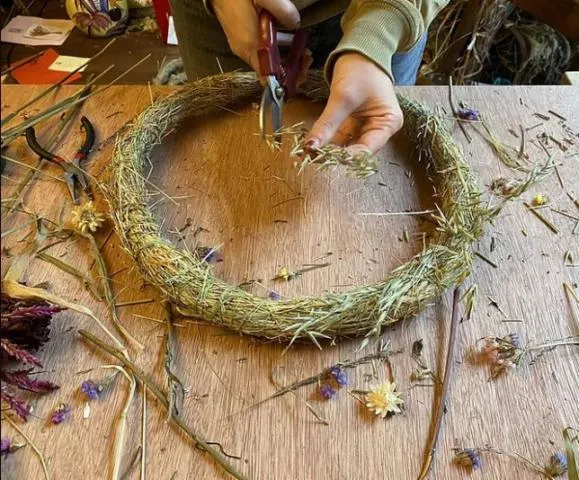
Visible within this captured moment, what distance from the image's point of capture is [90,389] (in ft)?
2.10

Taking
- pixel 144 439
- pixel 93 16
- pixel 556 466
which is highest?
pixel 93 16

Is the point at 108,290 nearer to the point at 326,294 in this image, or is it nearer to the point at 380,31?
the point at 326,294

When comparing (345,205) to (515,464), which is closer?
(515,464)

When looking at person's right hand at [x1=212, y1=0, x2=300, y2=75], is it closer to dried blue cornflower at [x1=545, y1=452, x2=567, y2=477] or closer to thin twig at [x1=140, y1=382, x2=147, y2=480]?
thin twig at [x1=140, y1=382, x2=147, y2=480]

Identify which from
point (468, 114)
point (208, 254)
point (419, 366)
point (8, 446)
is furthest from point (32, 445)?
point (468, 114)

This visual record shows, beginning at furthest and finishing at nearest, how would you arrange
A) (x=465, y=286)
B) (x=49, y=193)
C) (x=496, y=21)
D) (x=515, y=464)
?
(x=496, y=21)
(x=49, y=193)
(x=465, y=286)
(x=515, y=464)

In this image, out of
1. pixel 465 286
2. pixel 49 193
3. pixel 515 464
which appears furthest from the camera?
pixel 49 193

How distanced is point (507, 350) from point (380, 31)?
434 millimetres

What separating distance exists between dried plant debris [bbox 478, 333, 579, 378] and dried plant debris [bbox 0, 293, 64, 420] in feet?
1.57

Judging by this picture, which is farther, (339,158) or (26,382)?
(339,158)

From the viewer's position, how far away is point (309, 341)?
677 mm

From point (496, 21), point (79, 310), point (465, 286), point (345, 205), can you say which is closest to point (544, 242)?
point (465, 286)

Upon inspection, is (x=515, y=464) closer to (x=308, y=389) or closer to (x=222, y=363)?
(x=308, y=389)

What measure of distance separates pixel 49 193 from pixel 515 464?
0.68 m
